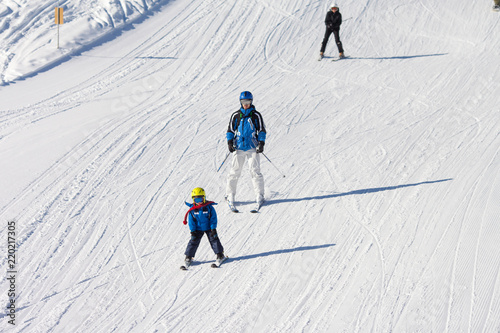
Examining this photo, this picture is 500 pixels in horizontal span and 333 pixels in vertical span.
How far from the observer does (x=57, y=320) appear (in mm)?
6133

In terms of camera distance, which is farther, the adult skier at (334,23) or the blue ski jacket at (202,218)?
the adult skier at (334,23)

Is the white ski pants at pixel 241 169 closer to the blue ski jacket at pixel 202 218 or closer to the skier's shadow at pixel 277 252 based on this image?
the skier's shadow at pixel 277 252

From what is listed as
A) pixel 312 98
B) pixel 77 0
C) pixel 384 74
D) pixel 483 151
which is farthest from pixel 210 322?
pixel 77 0

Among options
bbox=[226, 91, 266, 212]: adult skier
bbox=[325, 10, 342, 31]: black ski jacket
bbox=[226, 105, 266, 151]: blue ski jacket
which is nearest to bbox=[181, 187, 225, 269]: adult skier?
bbox=[226, 91, 266, 212]: adult skier

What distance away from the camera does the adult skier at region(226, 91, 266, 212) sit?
812 cm

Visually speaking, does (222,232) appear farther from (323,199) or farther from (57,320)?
(57,320)

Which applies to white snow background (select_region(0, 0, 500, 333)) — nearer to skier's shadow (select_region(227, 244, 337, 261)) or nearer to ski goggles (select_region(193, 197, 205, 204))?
skier's shadow (select_region(227, 244, 337, 261))

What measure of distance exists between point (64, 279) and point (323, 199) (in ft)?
13.7

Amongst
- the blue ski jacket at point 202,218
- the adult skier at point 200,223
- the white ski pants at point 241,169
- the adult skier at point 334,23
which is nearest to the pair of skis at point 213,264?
the adult skier at point 200,223

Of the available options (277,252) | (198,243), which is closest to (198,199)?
(198,243)

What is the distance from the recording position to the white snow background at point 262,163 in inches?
249

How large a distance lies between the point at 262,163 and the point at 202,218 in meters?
3.20

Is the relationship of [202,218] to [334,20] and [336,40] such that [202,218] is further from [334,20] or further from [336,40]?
[334,20]

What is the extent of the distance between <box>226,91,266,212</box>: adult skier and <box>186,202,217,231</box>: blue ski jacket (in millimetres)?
1426
